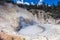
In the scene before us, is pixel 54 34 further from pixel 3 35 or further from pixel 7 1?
pixel 7 1

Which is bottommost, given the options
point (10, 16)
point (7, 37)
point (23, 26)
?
point (23, 26)

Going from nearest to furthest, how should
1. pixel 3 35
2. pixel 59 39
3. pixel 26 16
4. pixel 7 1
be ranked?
pixel 3 35 → pixel 59 39 → pixel 26 16 → pixel 7 1

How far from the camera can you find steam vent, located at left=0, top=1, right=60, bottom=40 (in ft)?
17.4

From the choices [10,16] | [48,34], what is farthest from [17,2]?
[48,34]

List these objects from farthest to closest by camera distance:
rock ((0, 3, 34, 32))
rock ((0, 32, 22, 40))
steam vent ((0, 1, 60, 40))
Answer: rock ((0, 3, 34, 32))
steam vent ((0, 1, 60, 40))
rock ((0, 32, 22, 40))

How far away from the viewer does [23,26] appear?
717cm

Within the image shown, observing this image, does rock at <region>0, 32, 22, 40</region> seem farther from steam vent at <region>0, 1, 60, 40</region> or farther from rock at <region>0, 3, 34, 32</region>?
rock at <region>0, 3, 34, 32</region>

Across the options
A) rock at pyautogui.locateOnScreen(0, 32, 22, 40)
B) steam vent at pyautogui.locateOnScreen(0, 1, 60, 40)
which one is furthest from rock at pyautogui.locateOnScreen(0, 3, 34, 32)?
rock at pyautogui.locateOnScreen(0, 32, 22, 40)

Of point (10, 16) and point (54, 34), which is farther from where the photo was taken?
point (10, 16)

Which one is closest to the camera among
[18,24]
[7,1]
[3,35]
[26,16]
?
[3,35]

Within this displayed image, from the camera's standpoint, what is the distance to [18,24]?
6.93 meters


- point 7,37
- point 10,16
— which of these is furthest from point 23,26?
point 7,37

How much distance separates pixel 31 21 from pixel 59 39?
2916 mm

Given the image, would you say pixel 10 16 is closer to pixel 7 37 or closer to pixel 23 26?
pixel 23 26
